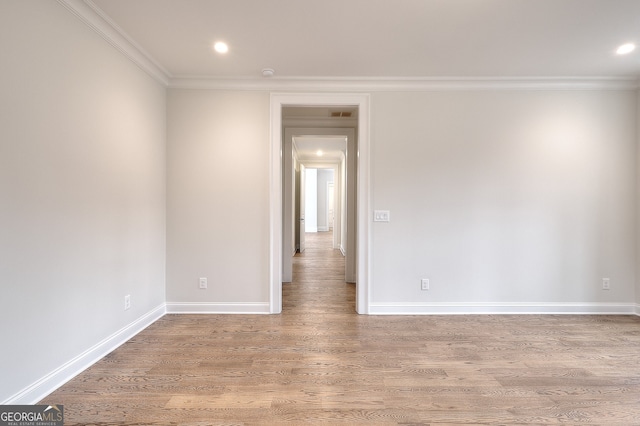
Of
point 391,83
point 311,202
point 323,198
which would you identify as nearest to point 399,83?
point 391,83

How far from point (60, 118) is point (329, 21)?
198cm

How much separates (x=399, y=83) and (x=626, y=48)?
1.95 meters

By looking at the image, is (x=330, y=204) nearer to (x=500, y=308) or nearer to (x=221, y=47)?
(x=500, y=308)

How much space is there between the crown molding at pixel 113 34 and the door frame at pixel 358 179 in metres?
1.19

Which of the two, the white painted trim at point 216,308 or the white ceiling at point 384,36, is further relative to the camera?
the white painted trim at point 216,308

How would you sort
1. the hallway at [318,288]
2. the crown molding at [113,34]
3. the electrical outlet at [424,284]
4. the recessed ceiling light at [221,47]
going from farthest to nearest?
1. the hallway at [318,288]
2. the electrical outlet at [424,284]
3. the recessed ceiling light at [221,47]
4. the crown molding at [113,34]

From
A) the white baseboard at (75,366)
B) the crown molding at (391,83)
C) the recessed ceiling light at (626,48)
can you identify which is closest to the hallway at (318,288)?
the white baseboard at (75,366)

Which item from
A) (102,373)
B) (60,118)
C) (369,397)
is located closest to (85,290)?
(102,373)

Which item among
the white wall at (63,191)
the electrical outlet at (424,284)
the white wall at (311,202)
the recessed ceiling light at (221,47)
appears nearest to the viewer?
the white wall at (63,191)

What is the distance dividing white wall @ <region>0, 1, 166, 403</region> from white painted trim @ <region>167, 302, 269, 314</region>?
45 centimetres

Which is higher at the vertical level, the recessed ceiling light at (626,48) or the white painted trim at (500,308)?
the recessed ceiling light at (626,48)

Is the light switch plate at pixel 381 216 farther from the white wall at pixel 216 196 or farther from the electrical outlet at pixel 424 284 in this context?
the white wall at pixel 216 196

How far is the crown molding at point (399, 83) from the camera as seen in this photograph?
10.6 feet

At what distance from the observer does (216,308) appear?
10.9ft
